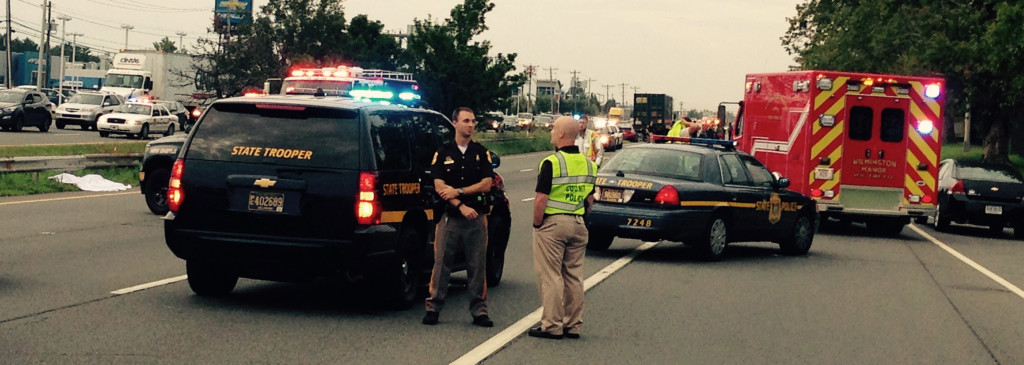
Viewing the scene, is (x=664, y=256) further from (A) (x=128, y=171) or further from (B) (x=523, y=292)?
(A) (x=128, y=171)

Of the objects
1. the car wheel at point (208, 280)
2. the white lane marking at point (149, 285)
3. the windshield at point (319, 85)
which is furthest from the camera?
the windshield at point (319, 85)

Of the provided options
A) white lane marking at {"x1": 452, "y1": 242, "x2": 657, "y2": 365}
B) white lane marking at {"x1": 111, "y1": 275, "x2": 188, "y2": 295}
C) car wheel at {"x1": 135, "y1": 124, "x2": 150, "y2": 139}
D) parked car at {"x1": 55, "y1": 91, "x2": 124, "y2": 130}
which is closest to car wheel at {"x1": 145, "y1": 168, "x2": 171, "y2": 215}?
white lane marking at {"x1": 111, "y1": 275, "x2": 188, "y2": 295}

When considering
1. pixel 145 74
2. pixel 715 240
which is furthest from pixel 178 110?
pixel 715 240

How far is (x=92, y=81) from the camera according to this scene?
5148 inches

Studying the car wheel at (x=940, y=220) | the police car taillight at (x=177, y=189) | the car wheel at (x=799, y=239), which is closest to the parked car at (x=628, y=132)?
the car wheel at (x=940, y=220)

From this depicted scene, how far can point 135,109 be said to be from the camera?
48312mm

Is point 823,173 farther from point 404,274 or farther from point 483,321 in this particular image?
point 483,321

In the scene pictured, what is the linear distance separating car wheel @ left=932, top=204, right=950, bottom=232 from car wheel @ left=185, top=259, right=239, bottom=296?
16424 mm

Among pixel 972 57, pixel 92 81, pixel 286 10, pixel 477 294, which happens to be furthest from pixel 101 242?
pixel 92 81

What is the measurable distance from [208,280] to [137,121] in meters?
37.8

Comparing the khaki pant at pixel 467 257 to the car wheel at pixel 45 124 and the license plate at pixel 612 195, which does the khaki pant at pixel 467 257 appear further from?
the car wheel at pixel 45 124

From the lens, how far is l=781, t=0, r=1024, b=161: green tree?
4082 cm

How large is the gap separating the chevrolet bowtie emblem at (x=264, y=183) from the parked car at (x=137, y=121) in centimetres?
3831

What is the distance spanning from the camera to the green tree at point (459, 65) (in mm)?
50844
